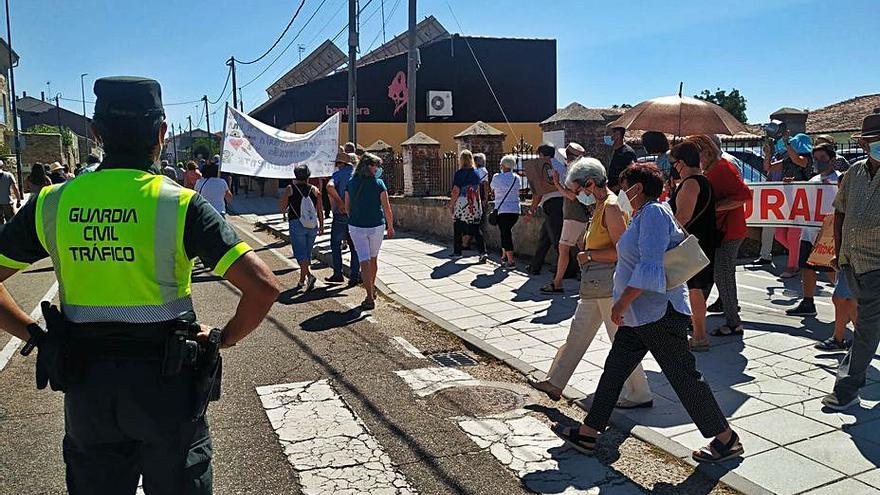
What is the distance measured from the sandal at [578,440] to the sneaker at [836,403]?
171 centimetres

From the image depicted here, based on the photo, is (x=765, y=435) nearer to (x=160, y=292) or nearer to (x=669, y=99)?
(x=160, y=292)

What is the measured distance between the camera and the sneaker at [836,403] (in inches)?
185

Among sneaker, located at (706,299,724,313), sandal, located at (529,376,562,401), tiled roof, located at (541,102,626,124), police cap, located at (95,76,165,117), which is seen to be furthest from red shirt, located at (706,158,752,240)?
tiled roof, located at (541,102,626,124)

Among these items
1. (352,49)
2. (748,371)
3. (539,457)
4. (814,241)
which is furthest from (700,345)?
(352,49)

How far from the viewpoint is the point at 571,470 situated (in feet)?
13.4

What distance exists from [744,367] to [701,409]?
6.29 feet

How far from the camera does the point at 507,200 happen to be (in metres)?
10.4

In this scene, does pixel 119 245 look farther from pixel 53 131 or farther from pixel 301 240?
pixel 53 131

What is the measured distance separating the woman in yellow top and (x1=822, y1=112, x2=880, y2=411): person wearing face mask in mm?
1262

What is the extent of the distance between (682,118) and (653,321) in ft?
13.5

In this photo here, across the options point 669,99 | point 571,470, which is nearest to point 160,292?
point 571,470

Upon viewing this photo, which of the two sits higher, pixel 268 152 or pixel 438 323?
pixel 268 152

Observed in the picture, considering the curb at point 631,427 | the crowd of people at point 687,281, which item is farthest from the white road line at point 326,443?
the curb at point 631,427

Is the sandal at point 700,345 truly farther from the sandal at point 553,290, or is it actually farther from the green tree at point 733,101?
the green tree at point 733,101
